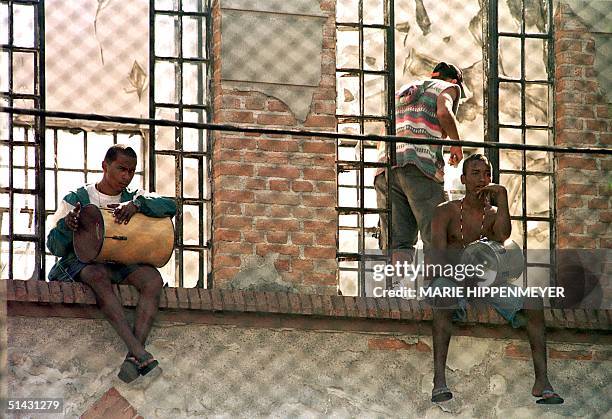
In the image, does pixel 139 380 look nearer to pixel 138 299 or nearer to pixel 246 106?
pixel 138 299

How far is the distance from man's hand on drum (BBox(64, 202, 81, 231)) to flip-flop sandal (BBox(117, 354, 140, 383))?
2.16 ft

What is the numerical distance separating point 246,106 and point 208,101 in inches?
10.4

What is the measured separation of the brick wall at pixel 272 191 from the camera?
28.2 ft

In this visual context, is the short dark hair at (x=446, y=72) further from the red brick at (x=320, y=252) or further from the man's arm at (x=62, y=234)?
the man's arm at (x=62, y=234)

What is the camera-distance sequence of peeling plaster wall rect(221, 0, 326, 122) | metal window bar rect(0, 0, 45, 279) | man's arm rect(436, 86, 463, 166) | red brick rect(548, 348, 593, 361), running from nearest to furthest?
metal window bar rect(0, 0, 45, 279) → red brick rect(548, 348, 593, 361) → man's arm rect(436, 86, 463, 166) → peeling plaster wall rect(221, 0, 326, 122)

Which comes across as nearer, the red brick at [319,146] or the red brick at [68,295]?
the red brick at [68,295]

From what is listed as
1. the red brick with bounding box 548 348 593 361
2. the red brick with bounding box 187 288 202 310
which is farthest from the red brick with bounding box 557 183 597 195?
the red brick with bounding box 187 288 202 310

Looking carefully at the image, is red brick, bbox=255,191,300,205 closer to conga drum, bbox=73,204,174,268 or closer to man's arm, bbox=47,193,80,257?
Result: conga drum, bbox=73,204,174,268

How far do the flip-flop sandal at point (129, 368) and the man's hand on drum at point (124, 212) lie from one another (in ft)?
2.11

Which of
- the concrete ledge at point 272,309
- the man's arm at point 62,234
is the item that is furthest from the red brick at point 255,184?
the man's arm at point 62,234

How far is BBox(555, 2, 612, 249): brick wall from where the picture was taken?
365 inches

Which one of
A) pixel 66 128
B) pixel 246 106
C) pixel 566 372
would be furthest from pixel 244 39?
pixel 566 372

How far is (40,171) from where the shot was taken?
328 inches

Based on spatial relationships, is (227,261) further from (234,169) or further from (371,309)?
(371,309)
